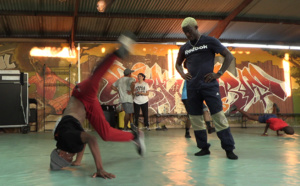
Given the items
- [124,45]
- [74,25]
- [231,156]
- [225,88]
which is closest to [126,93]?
[74,25]

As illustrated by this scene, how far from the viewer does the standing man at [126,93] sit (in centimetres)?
858

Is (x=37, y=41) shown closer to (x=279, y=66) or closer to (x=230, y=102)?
(x=230, y=102)

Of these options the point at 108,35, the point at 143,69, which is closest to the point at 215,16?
the point at 143,69

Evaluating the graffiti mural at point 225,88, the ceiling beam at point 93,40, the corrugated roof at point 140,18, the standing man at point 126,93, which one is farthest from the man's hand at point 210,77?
the ceiling beam at point 93,40

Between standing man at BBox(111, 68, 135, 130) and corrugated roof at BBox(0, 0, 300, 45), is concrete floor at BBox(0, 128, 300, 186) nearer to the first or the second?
standing man at BBox(111, 68, 135, 130)

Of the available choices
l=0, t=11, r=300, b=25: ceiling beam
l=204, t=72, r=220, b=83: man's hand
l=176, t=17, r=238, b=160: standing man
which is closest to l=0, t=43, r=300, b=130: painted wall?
l=0, t=11, r=300, b=25: ceiling beam

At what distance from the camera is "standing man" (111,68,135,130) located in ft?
28.1

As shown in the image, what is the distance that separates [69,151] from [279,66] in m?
11.2

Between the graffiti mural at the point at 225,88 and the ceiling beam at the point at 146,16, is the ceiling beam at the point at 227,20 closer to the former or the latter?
the ceiling beam at the point at 146,16

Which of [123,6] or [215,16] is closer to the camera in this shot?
[123,6]

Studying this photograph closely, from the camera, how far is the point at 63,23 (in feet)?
33.0

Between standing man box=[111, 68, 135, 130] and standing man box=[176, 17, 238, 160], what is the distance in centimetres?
468

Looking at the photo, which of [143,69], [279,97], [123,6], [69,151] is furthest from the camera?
[279,97]

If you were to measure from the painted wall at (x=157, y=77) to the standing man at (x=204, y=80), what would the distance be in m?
6.68
